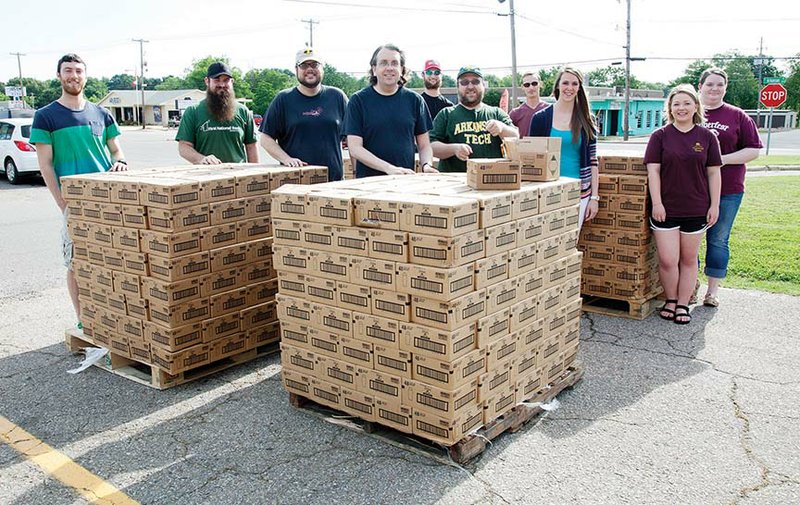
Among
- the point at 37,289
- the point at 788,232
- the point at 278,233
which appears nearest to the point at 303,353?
the point at 278,233

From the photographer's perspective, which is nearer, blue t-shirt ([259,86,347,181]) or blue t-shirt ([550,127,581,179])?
blue t-shirt ([550,127,581,179])

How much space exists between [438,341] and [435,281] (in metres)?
0.35

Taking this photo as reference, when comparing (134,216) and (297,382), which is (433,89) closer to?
(134,216)

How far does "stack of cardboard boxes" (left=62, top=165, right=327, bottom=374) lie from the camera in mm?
5109

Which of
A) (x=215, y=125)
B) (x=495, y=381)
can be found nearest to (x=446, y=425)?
(x=495, y=381)

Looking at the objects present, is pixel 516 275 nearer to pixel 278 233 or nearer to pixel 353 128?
pixel 278 233

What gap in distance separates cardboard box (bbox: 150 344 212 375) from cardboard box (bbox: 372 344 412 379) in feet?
5.82

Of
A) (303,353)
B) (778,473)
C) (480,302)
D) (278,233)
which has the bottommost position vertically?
(778,473)

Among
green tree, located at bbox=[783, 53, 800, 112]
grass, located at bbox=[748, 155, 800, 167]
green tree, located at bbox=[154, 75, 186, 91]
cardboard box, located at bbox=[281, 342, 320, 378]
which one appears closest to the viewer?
cardboard box, located at bbox=[281, 342, 320, 378]

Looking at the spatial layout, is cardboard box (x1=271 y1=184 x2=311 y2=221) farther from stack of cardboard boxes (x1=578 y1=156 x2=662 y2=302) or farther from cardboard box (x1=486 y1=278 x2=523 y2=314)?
stack of cardboard boxes (x1=578 y1=156 x2=662 y2=302)

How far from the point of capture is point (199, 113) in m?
6.60

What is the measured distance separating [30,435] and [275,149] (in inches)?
127

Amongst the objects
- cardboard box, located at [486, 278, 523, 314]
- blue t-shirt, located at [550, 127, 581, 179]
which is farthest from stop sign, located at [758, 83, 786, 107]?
cardboard box, located at [486, 278, 523, 314]

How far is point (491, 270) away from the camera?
410 centimetres
